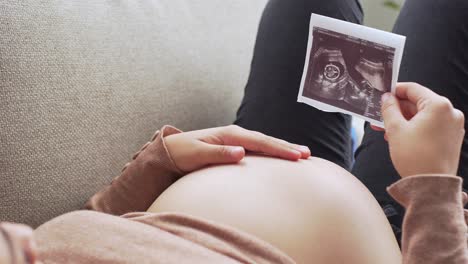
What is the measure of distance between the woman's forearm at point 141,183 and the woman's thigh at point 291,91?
0.75 feet

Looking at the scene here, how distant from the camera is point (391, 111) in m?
0.81

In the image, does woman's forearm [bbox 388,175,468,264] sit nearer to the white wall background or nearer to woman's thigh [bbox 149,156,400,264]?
woman's thigh [bbox 149,156,400,264]

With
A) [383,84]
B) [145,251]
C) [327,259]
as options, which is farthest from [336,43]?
[145,251]

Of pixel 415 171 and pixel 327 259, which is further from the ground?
pixel 415 171

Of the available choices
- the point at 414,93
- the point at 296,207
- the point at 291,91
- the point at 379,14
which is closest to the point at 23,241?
the point at 296,207

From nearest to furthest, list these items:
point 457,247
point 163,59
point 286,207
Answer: point 457,247 < point 286,207 < point 163,59

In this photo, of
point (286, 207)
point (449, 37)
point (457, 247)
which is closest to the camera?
point (457, 247)

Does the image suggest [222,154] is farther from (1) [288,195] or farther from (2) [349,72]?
(2) [349,72]

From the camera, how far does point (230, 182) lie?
2.79 feet

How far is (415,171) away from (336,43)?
0.86 feet

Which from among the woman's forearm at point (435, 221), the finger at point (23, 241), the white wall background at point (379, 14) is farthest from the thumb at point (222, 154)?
the white wall background at point (379, 14)

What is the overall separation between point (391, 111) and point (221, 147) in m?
0.28

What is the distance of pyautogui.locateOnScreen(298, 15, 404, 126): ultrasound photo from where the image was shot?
0.85 m

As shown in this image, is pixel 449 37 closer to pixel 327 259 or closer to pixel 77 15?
pixel 327 259
